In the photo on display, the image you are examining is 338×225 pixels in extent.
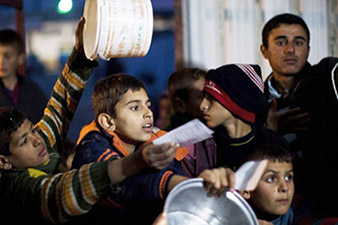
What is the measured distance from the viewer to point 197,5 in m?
4.43

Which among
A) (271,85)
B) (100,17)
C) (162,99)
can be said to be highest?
(100,17)

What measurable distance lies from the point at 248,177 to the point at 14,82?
2.78 meters

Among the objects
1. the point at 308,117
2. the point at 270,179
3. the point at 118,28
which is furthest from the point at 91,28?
the point at 308,117

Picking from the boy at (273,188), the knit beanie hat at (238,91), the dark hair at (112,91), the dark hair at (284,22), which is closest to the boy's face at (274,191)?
the boy at (273,188)

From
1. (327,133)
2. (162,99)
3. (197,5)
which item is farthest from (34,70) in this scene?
(327,133)

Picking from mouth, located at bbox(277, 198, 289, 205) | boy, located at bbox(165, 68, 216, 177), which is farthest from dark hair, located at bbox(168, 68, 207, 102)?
mouth, located at bbox(277, 198, 289, 205)

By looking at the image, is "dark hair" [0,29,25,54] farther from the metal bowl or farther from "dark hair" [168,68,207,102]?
the metal bowl

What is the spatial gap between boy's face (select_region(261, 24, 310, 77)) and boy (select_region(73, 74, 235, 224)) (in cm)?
118

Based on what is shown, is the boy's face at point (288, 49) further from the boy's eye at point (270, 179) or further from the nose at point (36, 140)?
the nose at point (36, 140)

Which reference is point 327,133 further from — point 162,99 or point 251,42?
point 162,99

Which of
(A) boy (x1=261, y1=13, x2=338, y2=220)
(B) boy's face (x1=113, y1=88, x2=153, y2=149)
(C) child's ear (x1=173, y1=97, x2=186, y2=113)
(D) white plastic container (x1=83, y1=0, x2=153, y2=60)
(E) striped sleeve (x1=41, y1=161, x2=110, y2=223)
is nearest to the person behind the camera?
(E) striped sleeve (x1=41, y1=161, x2=110, y2=223)

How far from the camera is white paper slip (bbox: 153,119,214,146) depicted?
1.77 m

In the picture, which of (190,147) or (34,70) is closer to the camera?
(190,147)

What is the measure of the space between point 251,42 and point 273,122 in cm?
176
